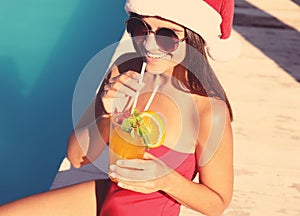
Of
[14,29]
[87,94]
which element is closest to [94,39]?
[14,29]

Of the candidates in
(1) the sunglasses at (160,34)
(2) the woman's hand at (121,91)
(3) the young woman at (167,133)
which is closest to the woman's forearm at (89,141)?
(3) the young woman at (167,133)

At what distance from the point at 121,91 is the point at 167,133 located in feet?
0.95

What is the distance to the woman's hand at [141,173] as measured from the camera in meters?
1.87

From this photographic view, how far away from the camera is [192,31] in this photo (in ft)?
6.70

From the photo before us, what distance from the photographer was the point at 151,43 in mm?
1986

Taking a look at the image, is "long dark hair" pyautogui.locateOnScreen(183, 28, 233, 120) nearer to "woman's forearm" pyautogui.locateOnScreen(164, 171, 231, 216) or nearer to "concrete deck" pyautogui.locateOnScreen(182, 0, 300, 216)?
"woman's forearm" pyautogui.locateOnScreen(164, 171, 231, 216)

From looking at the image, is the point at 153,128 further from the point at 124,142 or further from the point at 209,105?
the point at 209,105

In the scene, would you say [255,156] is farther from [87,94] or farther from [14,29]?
[14,29]

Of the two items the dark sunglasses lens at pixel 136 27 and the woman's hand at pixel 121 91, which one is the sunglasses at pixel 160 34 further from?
the woman's hand at pixel 121 91

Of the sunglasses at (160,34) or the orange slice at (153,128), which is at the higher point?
the sunglasses at (160,34)

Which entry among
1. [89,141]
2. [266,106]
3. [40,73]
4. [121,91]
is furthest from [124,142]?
[40,73]

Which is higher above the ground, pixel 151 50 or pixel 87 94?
pixel 151 50

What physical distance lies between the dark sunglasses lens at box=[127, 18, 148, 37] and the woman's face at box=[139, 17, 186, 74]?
0.09ft

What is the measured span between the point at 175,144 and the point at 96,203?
0.38m
